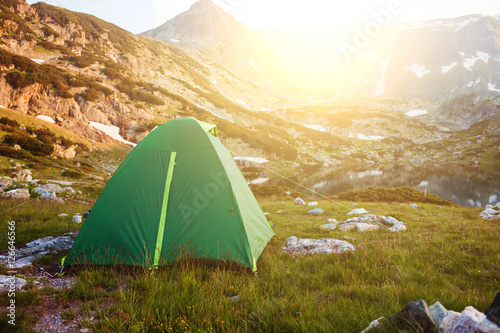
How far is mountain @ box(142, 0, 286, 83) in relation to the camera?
126062 millimetres

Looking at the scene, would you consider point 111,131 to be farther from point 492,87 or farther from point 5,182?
point 492,87

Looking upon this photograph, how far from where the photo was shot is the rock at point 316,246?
15.6ft

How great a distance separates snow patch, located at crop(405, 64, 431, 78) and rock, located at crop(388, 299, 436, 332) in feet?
726

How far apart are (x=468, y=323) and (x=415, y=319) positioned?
13.5 inches

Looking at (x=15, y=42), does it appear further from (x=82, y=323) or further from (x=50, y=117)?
(x=82, y=323)

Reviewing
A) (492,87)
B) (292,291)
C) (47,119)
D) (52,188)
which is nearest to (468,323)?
(292,291)

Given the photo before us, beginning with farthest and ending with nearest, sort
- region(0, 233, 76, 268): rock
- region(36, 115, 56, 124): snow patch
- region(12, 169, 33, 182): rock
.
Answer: region(36, 115, 56, 124): snow patch → region(12, 169, 33, 182): rock → region(0, 233, 76, 268): rock

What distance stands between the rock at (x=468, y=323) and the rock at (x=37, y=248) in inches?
237

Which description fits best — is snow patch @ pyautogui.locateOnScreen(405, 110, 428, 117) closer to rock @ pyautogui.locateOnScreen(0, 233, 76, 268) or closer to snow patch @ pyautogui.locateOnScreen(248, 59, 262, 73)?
snow patch @ pyautogui.locateOnScreen(248, 59, 262, 73)

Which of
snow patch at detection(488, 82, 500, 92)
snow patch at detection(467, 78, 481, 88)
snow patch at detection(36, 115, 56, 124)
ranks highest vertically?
snow patch at detection(467, 78, 481, 88)

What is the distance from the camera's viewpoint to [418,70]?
175 m

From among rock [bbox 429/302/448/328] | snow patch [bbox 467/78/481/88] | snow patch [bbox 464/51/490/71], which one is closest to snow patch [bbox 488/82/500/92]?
snow patch [bbox 467/78/481/88]

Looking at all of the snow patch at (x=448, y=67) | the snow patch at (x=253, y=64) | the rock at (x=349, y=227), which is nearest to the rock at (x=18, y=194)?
the rock at (x=349, y=227)

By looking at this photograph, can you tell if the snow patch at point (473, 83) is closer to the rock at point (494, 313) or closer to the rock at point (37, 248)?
the rock at point (494, 313)
